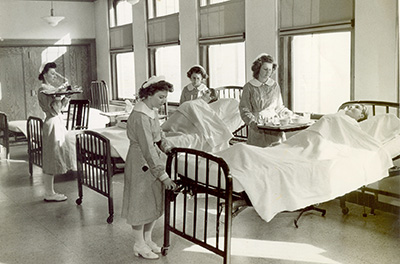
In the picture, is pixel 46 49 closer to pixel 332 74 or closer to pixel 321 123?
pixel 332 74

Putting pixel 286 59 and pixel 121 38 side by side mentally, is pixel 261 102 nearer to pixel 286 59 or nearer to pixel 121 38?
pixel 286 59

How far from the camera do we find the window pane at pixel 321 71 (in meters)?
5.53

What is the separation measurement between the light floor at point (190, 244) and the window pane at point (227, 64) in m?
2.89

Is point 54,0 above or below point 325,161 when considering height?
above

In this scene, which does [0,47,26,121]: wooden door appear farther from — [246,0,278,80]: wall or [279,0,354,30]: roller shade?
[279,0,354,30]: roller shade

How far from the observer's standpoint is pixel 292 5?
5801 millimetres

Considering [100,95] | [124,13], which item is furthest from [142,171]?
[100,95]

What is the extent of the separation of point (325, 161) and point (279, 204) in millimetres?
583

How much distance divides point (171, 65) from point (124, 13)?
2.20m

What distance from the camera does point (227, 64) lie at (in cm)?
746

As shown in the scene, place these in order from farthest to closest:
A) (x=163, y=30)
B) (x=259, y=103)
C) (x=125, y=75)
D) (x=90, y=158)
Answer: (x=125, y=75)
(x=163, y=30)
(x=90, y=158)
(x=259, y=103)

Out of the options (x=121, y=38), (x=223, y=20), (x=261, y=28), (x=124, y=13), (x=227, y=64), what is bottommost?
(x=227, y=64)

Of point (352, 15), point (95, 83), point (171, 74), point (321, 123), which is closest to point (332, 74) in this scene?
point (352, 15)

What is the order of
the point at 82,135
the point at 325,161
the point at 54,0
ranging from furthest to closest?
the point at 54,0 → the point at 82,135 → the point at 325,161
